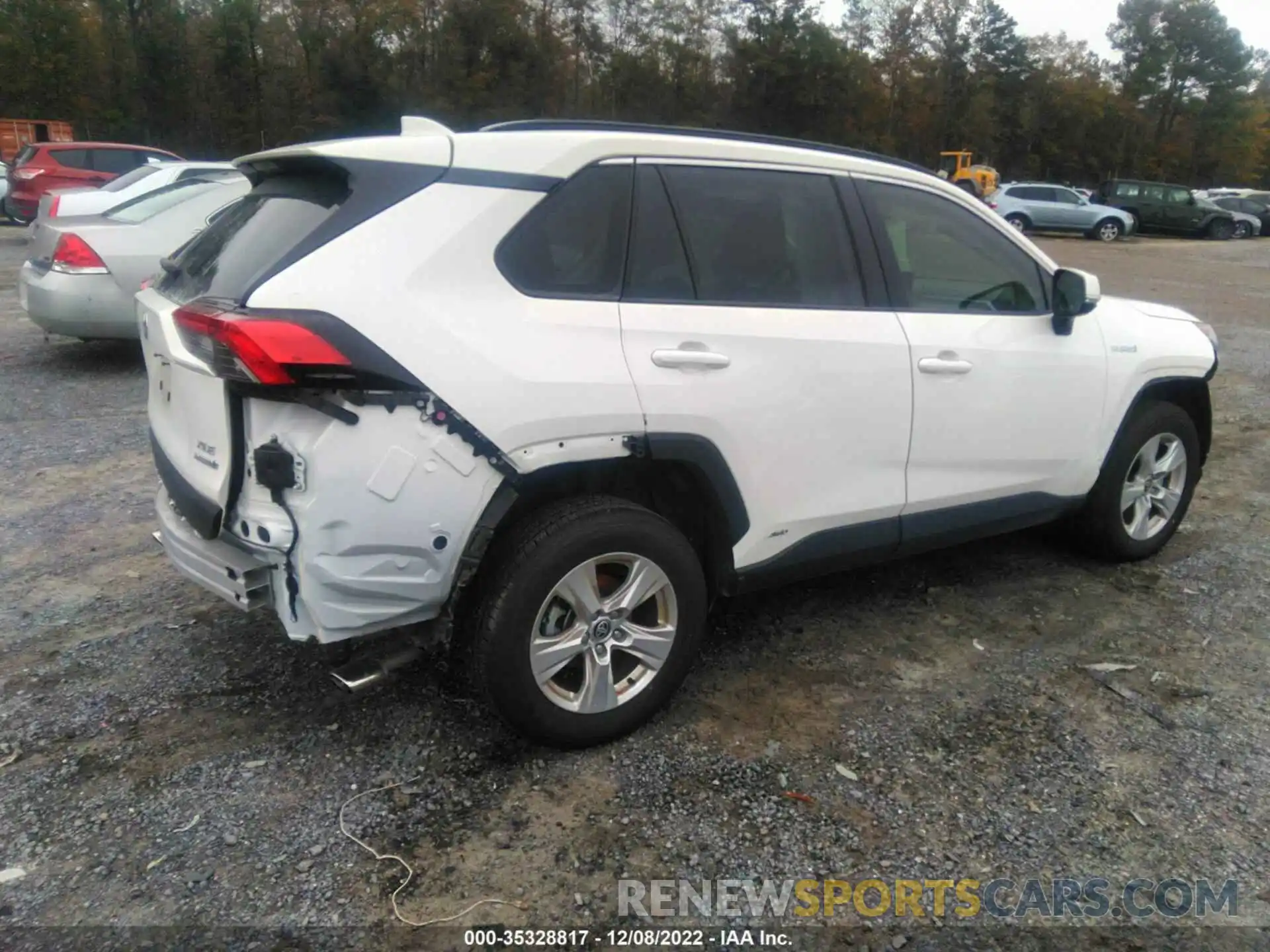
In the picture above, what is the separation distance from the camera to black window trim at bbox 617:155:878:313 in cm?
295

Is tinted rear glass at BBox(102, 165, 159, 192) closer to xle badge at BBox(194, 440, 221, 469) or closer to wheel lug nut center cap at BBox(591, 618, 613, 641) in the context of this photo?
xle badge at BBox(194, 440, 221, 469)

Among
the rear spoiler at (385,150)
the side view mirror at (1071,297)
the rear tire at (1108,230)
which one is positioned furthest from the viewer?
the rear tire at (1108,230)

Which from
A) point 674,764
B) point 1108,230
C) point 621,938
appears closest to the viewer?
point 621,938

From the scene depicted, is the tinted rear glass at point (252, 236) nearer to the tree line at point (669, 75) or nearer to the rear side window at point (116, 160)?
the rear side window at point (116, 160)

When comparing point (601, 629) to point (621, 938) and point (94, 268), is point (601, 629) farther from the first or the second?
point (94, 268)

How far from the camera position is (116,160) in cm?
1792

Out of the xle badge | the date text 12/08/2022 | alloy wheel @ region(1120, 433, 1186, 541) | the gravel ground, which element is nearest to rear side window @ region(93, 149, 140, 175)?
the gravel ground

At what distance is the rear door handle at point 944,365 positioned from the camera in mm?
3398

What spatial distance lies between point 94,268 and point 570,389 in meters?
6.21

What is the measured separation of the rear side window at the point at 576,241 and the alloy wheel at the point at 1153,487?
276cm

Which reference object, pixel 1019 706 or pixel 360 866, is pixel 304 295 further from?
pixel 1019 706

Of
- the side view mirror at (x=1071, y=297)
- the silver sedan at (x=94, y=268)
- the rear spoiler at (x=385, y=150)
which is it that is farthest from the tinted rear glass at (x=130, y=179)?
the side view mirror at (x=1071, y=297)

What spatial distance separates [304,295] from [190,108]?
144ft

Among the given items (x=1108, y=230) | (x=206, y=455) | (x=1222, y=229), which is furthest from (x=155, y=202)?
(x=1222, y=229)
